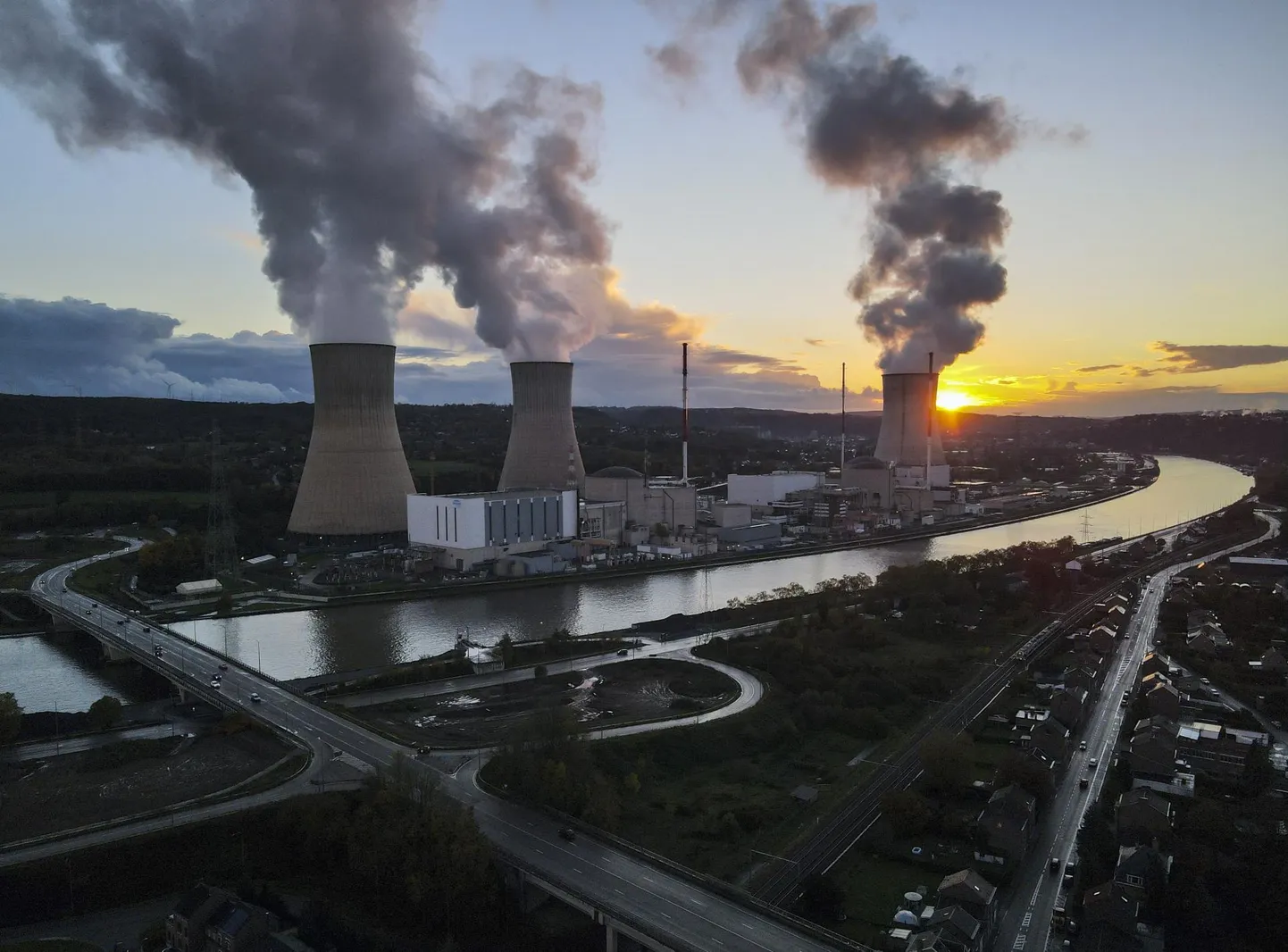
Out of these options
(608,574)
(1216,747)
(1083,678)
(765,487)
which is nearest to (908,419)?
(765,487)

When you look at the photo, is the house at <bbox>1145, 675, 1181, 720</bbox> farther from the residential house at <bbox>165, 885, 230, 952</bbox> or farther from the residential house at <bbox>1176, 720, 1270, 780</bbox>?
the residential house at <bbox>165, 885, 230, 952</bbox>

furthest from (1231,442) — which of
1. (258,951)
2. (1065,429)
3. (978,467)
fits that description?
(258,951)

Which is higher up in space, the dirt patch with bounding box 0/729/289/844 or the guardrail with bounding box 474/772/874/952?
the guardrail with bounding box 474/772/874/952

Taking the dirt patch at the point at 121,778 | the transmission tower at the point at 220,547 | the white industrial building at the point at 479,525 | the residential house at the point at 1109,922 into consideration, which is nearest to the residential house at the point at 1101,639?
the residential house at the point at 1109,922

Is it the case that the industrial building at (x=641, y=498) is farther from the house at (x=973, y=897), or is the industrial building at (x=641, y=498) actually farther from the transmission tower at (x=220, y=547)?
the house at (x=973, y=897)

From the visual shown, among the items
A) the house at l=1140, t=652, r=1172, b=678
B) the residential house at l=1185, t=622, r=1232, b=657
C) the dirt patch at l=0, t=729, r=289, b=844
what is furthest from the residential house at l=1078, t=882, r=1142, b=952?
the residential house at l=1185, t=622, r=1232, b=657

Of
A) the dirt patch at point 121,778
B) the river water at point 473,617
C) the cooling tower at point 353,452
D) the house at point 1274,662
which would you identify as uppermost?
the cooling tower at point 353,452

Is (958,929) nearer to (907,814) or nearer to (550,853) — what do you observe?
(907,814)
